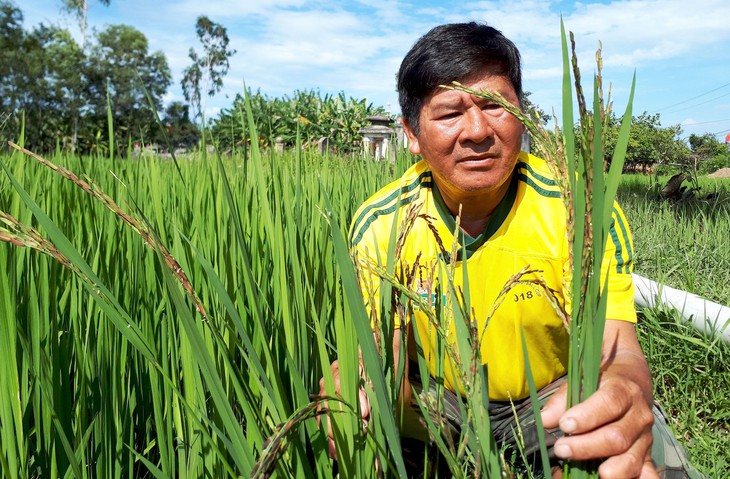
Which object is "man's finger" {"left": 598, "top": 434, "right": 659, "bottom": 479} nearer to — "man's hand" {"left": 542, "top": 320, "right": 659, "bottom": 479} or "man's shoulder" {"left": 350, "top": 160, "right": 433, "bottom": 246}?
"man's hand" {"left": 542, "top": 320, "right": 659, "bottom": 479}

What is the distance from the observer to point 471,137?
49.1 inches

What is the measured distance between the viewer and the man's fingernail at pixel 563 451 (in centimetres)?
48

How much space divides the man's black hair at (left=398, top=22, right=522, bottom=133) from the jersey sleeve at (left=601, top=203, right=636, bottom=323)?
0.45 m

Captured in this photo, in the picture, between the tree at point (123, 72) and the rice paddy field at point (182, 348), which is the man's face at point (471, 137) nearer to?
the rice paddy field at point (182, 348)

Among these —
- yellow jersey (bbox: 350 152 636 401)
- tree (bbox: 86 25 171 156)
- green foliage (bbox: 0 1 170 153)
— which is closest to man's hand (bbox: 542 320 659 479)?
yellow jersey (bbox: 350 152 636 401)

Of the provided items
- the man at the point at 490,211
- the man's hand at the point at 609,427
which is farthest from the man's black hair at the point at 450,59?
the man's hand at the point at 609,427

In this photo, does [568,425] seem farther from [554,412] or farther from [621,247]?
[621,247]

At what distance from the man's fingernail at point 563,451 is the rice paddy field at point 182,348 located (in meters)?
0.15

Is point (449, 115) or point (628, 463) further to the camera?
point (449, 115)

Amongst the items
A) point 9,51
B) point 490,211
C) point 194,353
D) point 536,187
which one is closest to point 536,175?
point 536,187

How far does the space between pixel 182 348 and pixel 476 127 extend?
29.9 inches

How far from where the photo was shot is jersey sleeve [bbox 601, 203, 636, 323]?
3.94ft

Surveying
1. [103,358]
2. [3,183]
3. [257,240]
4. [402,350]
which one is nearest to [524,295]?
[257,240]

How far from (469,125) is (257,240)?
52 centimetres
